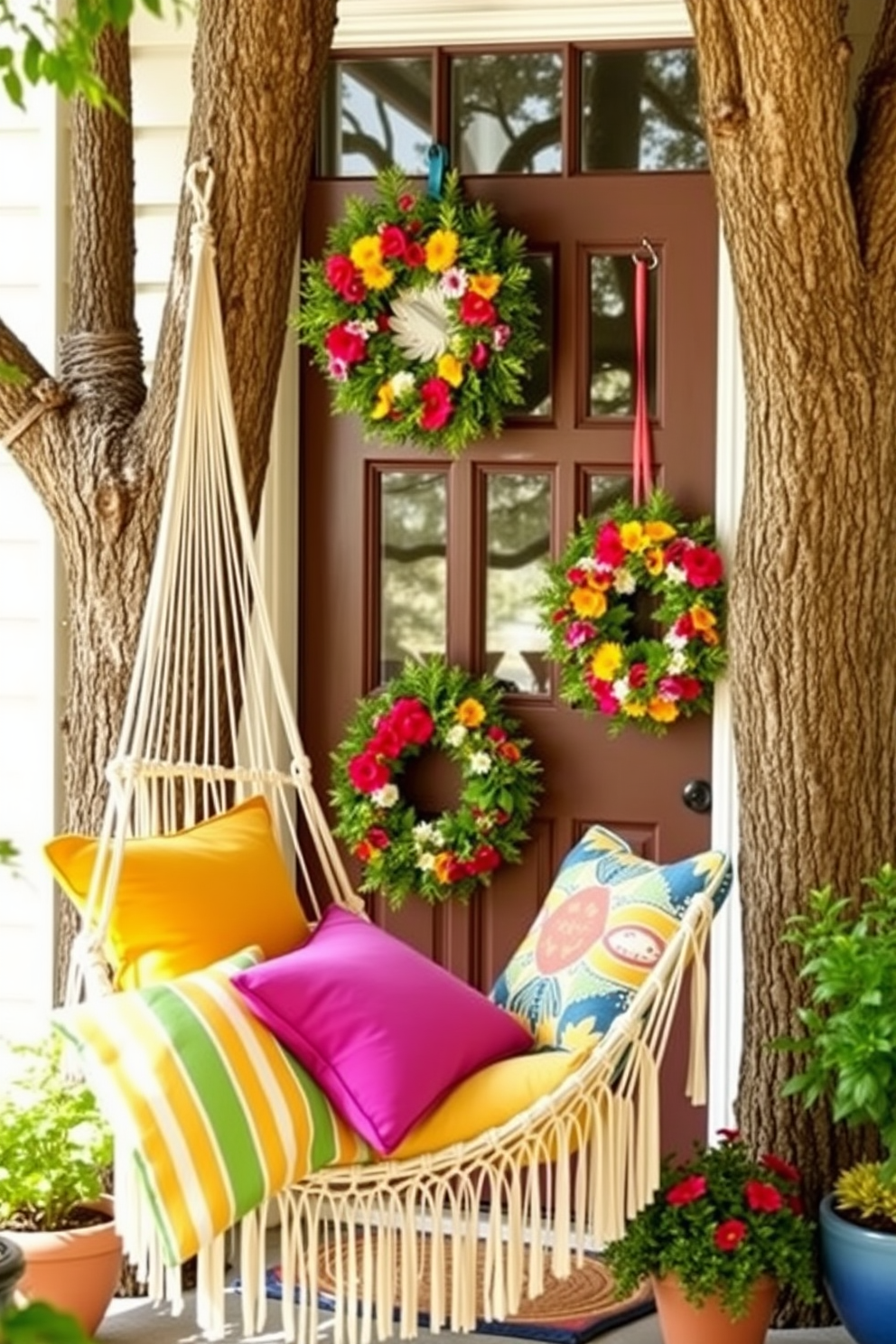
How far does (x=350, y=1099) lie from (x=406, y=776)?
135 centimetres

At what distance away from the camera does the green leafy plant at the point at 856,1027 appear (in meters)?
3.04

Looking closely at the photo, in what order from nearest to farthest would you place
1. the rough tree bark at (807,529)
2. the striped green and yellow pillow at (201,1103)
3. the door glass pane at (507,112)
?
the striped green and yellow pillow at (201,1103) < the rough tree bark at (807,529) < the door glass pane at (507,112)

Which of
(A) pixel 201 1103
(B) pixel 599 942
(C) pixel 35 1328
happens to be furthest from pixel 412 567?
(C) pixel 35 1328

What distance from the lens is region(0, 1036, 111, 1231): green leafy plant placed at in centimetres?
314

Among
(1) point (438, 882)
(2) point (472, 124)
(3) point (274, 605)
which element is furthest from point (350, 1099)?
(2) point (472, 124)

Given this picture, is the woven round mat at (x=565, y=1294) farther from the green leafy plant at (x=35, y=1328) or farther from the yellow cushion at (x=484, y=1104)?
the green leafy plant at (x=35, y=1328)

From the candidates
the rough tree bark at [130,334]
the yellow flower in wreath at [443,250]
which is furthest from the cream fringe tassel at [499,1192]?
the yellow flower in wreath at [443,250]

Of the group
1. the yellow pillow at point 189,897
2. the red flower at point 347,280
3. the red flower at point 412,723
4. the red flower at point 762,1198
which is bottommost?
the red flower at point 762,1198

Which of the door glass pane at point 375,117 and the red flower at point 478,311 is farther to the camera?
the door glass pane at point 375,117

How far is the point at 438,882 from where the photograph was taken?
3998mm

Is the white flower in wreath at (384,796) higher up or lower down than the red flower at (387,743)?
lower down

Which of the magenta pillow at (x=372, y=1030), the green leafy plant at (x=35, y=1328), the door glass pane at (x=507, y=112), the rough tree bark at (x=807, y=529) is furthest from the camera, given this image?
the door glass pane at (x=507, y=112)

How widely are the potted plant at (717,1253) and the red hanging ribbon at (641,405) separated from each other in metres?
1.33

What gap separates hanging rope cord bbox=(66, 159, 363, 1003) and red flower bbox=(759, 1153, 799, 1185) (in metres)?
0.73
